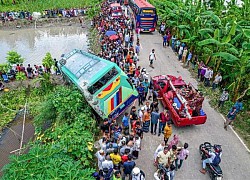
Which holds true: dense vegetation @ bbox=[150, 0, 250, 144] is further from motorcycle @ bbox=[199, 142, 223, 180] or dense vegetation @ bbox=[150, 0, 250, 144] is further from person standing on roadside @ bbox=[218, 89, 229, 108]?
motorcycle @ bbox=[199, 142, 223, 180]

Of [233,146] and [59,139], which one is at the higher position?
[59,139]

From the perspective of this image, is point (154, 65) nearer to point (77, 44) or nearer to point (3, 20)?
point (77, 44)

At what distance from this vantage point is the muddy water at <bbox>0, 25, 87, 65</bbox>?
2234cm

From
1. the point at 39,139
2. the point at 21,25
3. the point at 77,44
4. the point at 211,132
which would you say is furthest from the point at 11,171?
the point at 21,25

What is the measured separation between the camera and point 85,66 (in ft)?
39.3

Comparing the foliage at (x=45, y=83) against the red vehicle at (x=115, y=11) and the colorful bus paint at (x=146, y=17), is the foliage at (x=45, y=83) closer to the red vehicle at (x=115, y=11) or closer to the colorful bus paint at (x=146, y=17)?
the colorful bus paint at (x=146, y=17)

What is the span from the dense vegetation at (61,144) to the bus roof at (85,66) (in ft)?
2.63

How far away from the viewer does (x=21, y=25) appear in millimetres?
29781

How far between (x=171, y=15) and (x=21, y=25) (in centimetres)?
1773

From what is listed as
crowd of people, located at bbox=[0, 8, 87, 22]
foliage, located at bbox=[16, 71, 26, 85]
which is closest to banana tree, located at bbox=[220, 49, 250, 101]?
foliage, located at bbox=[16, 71, 26, 85]

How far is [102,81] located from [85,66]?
143cm

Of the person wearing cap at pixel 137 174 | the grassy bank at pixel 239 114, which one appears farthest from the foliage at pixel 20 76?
the person wearing cap at pixel 137 174

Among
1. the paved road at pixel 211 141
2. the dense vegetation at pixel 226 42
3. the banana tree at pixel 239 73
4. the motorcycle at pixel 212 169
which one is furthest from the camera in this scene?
the dense vegetation at pixel 226 42

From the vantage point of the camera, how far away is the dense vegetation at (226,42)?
1294 cm
